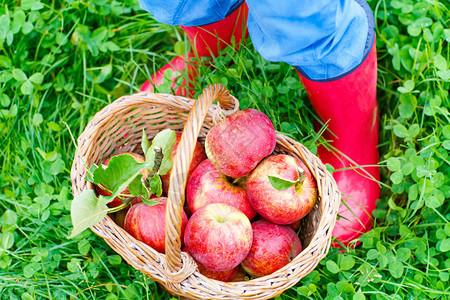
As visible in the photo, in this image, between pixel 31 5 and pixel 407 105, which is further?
pixel 31 5

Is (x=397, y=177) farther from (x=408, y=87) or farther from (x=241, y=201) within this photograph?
(x=241, y=201)

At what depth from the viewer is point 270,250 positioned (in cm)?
135

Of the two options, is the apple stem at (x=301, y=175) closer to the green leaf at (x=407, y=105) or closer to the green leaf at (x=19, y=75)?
the green leaf at (x=407, y=105)

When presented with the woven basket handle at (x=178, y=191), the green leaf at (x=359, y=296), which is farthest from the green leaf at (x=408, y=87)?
the woven basket handle at (x=178, y=191)

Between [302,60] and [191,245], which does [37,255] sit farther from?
[302,60]

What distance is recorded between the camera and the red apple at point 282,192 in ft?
4.37

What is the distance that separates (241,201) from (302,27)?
61 cm

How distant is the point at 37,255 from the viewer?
1562 millimetres

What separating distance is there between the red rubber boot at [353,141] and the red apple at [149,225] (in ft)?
2.08

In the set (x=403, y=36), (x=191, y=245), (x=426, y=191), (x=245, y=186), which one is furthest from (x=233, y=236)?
(x=403, y=36)

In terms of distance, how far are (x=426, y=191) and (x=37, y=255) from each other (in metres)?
1.38

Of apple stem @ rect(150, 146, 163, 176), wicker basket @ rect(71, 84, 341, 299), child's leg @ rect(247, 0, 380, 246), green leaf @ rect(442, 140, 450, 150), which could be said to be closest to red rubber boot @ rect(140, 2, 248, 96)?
wicker basket @ rect(71, 84, 341, 299)

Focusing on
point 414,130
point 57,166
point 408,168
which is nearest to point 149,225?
point 57,166

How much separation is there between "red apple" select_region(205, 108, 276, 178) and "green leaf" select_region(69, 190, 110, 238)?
14.4 inches
